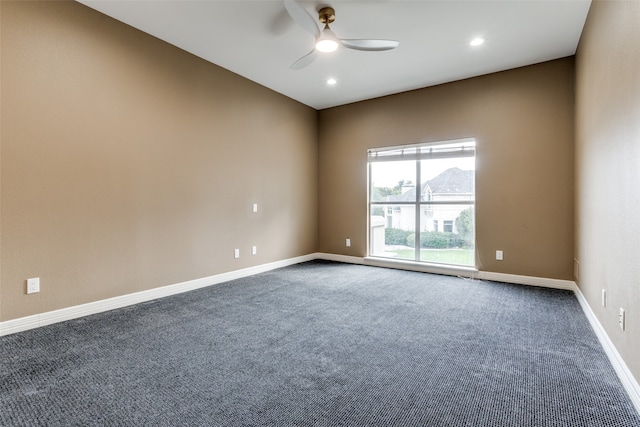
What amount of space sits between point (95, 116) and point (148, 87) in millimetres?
675

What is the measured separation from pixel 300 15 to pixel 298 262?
12.6ft

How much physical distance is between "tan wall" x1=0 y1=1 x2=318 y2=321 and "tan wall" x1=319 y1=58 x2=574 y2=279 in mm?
2432

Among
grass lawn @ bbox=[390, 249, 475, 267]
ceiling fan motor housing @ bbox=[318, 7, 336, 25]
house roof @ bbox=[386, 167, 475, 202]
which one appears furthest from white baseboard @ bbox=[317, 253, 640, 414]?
ceiling fan motor housing @ bbox=[318, 7, 336, 25]

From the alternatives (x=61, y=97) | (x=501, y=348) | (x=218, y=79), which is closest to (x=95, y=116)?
(x=61, y=97)

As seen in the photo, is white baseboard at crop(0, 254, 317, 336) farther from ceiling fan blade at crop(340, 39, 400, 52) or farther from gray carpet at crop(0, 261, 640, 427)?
ceiling fan blade at crop(340, 39, 400, 52)

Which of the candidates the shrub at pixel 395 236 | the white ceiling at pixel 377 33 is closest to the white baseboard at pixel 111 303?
the shrub at pixel 395 236

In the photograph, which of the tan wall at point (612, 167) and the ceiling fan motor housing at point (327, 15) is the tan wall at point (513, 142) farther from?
the ceiling fan motor housing at point (327, 15)

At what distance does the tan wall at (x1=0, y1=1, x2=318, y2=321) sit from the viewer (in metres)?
2.55

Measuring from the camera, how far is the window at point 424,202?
4.60 m

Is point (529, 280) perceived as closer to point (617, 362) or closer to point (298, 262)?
point (617, 362)

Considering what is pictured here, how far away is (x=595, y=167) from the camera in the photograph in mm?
2688

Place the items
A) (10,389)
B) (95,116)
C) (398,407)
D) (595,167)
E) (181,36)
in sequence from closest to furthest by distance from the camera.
→ (398,407)
(10,389)
(595,167)
(95,116)
(181,36)

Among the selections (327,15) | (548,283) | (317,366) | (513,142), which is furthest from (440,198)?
(317,366)

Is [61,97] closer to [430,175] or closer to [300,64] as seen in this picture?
[300,64]
